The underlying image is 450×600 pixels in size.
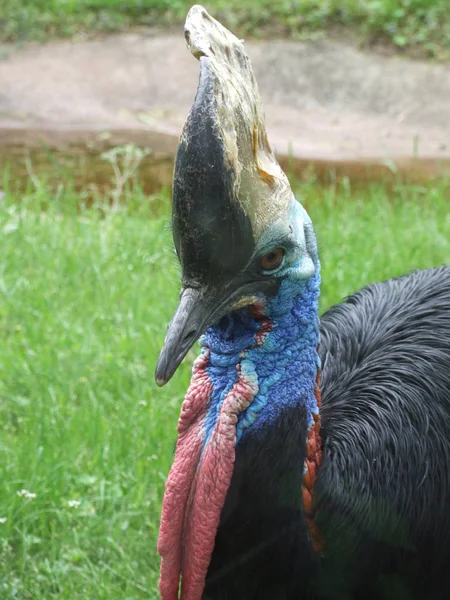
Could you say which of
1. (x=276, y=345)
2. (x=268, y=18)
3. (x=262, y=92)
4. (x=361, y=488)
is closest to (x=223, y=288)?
(x=276, y=345)

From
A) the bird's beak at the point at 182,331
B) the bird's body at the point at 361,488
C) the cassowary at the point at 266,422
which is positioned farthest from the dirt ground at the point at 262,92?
the bird's beak at the point at 182,331

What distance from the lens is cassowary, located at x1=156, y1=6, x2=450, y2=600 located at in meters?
1.82

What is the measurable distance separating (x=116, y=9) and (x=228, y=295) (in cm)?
694

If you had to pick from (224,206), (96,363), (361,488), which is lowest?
(96,363)

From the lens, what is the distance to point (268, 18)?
832cm

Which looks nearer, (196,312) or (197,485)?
(196,312)

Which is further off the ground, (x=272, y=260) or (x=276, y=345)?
(x=272, y=260)

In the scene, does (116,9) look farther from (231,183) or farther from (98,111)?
(231,183)

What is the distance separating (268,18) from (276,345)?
6.75 metres

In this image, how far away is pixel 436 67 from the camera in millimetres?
7688

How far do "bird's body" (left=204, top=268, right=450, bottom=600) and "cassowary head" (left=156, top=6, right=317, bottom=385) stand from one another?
11.3 inches

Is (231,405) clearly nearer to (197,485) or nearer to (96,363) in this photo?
(197,485)

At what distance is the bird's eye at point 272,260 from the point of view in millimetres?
1917

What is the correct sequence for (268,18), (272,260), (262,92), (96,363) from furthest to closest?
(268,18) < (262,92) < (96,363) < (272,260)
